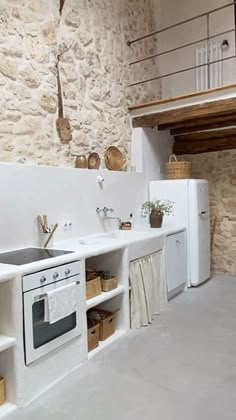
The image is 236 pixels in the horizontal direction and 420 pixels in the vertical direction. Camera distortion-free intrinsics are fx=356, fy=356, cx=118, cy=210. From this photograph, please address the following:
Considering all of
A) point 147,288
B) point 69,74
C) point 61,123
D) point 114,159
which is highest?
point 69,74

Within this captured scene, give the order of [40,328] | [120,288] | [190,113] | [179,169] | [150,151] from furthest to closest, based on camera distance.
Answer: [150,151]
[179,169]
[190,113]
[120,288]
[40,328]

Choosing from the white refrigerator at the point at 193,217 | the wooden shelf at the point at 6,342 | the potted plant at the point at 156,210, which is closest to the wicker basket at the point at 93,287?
the wooden shelf at the point at 6,342

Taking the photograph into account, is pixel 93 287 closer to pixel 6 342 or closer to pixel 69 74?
pixel 6 342

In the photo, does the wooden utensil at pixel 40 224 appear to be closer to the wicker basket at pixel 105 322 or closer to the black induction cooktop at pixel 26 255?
the black induction cooktop at pixel 26 255

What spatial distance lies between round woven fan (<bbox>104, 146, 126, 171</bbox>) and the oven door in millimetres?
2171

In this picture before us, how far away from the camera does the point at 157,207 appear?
461 centimetres

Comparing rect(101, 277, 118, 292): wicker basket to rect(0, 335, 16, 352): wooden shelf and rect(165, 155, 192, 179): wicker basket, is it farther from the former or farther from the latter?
rect(165, 155, 192, 179): wicker basket

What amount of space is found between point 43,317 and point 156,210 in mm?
2503

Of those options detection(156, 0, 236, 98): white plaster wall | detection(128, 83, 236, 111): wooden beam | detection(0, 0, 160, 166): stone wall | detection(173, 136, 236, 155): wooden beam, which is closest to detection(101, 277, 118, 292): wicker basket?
detection(0, 0, 160, 166): stone wall

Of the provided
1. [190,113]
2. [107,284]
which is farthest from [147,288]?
[190,113]

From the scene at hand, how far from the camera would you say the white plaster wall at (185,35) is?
5172 mm

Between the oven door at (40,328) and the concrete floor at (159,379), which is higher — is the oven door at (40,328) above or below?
above

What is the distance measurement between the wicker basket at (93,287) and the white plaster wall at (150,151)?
2.36 meters

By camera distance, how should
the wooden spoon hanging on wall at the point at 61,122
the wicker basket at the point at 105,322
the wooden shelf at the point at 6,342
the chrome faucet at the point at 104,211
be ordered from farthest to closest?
the chrome faucet at the point at 104,211, the wooden spoon hanging on wall at the point at 61,122, the wicker basket at the point at 105,322, the wooden shelf at the point at 6,342
